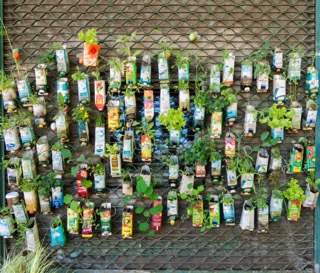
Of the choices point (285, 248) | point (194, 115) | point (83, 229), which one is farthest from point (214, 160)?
point (83, 229)

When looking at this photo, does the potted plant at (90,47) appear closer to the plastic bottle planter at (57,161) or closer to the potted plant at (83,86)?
the potted plant at (83,86)

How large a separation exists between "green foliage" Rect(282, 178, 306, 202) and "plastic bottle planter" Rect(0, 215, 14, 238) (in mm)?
2486

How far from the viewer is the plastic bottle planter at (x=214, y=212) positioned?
9.91 ft

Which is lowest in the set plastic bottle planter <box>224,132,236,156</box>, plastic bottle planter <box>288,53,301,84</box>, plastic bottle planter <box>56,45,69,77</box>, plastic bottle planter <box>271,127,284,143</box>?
plastic bottle planter <box>224,132,236,156</box>

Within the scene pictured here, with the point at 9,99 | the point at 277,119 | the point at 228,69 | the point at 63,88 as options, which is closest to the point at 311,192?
the point at 277,119

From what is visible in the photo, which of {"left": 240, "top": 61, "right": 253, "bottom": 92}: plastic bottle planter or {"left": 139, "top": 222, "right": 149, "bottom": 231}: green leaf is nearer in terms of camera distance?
{"left": 240, "top": 61, "right": 253, "bottom": 92}: plastic bottle planter

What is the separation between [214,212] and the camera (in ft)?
9.92

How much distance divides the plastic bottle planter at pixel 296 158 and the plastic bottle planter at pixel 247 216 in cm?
50

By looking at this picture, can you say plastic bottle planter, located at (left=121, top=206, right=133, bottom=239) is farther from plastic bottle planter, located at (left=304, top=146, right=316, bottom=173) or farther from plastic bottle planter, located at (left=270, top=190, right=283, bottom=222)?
plastic bottle planter, located at (left=304, top=146, right=316, bottom=173)

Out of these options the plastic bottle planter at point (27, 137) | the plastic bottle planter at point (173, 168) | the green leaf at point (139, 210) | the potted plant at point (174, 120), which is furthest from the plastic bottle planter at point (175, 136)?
the plastic bottle planter at point (27, 137)

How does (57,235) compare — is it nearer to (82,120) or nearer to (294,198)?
(82,120)

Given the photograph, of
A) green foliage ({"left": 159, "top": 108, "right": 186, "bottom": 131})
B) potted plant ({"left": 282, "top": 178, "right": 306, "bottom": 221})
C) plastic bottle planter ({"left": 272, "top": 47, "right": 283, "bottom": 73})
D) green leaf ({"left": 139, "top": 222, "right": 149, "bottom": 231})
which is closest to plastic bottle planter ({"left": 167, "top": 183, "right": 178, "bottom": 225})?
green leaf ({"left": 139, "top": 222, "right": 149, "bottom": 231})

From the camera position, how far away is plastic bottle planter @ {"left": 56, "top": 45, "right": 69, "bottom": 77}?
9.57 ft

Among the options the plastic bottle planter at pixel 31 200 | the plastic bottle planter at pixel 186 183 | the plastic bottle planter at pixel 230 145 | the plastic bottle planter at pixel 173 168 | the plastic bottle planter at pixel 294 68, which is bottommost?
the plastic bottle planter at pixel 31 200
